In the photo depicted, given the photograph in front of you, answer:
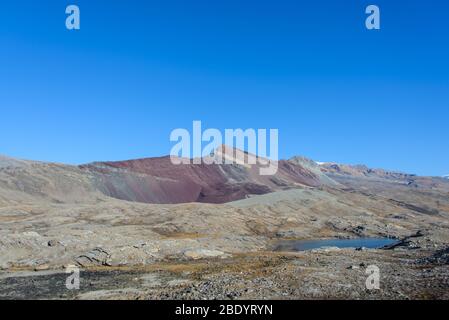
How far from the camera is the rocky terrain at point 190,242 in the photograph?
120 ft

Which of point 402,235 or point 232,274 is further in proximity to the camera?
point 402,235

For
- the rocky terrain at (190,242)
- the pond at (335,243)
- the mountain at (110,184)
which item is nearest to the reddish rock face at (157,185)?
the mountain at (110,184)

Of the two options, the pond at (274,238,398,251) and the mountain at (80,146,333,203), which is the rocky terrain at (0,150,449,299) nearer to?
the mountain at (80,146,333,203)

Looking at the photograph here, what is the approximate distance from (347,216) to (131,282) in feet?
341

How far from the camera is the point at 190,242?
222ft

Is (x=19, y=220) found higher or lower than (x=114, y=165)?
lower

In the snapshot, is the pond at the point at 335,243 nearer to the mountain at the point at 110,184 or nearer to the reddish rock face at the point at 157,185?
the mountain at the point at 110,184

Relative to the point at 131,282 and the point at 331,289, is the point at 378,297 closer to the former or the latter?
the point at 331,289

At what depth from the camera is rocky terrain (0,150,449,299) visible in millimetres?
36469

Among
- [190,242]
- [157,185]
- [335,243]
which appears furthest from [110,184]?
[190,242]

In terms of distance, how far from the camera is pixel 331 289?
33.8 meters

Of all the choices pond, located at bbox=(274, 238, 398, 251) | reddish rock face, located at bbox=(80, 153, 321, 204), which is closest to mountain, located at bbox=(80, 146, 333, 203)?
reddish rock face, located at bbox=(80, 153, 321, 204)

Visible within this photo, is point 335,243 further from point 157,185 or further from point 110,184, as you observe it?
point 157,185
